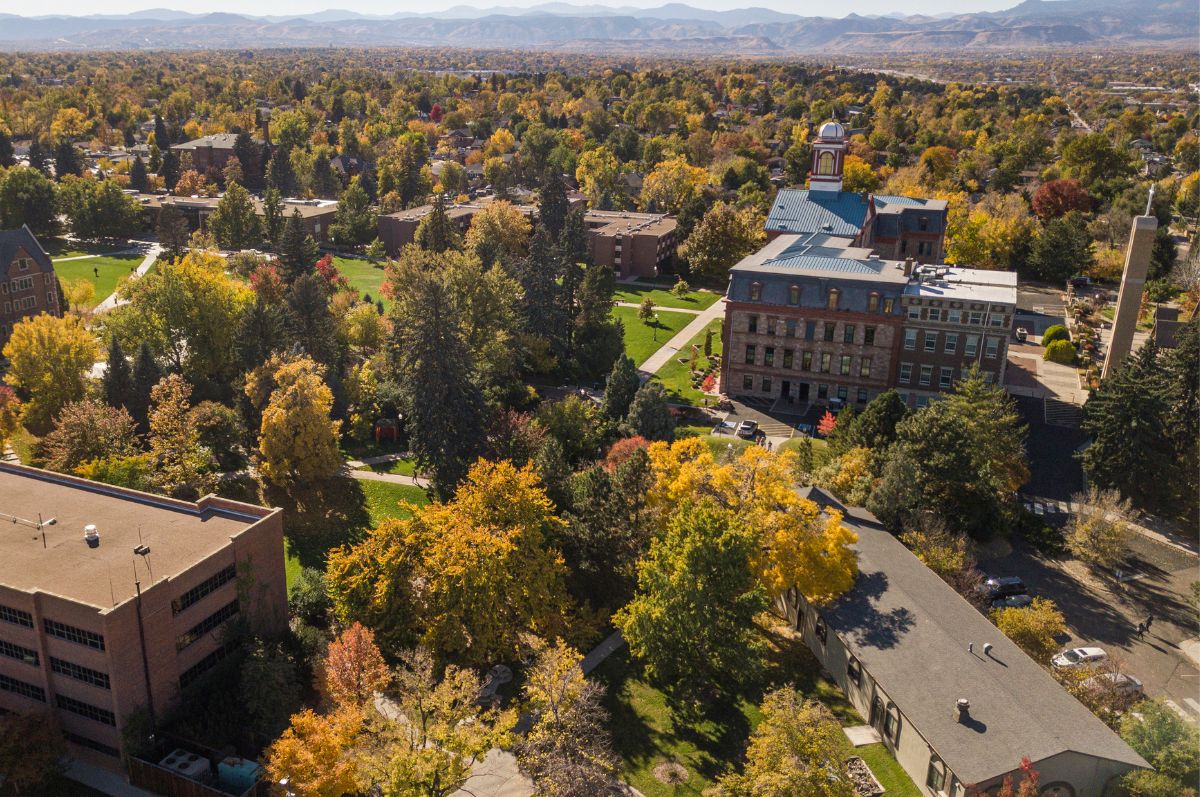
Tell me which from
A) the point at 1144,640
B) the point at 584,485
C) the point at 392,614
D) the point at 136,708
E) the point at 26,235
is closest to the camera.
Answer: the point at 136,708

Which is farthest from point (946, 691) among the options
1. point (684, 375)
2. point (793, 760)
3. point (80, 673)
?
point (684, 375)

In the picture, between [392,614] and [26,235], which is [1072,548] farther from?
[26,235]

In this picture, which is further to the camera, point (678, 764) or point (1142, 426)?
point (1142, 426)

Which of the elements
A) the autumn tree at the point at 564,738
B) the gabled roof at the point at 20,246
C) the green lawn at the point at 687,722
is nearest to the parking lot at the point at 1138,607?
the green lawn at the point at 687,722

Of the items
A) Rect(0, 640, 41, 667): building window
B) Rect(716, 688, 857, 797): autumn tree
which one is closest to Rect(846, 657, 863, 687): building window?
Rect(716, 688, 857, 797): autumn tree

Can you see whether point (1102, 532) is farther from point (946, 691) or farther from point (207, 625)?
point (207, 625)

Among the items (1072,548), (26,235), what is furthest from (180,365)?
(1072,548)
